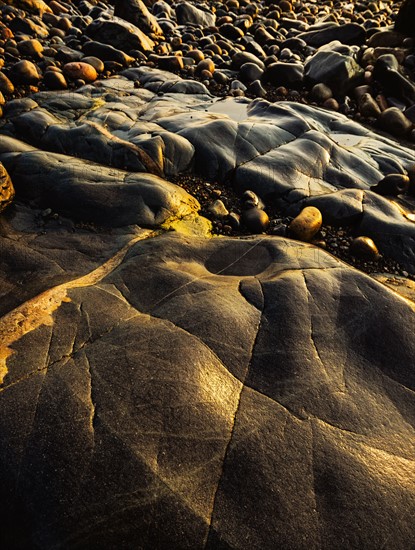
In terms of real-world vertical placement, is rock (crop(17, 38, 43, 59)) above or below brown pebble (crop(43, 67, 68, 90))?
above

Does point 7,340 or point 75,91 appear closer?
point 7,340

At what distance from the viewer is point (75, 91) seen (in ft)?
21.5

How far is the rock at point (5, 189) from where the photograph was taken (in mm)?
3801

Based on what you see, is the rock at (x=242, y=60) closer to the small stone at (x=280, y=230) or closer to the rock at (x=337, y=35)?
the rock at (x=337, y=35)

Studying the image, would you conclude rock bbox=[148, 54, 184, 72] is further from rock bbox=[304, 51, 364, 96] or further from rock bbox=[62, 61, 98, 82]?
rock bbox=[304, 51, 364, 96]

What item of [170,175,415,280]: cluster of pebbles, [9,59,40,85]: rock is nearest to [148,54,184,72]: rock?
[9,59,40,85]: rock

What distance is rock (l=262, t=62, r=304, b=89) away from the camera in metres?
8.47

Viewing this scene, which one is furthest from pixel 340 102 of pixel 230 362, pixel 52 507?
pixel 52 507

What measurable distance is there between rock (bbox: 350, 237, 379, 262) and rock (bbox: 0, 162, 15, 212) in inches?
150

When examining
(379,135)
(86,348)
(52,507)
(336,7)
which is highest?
(336,7)

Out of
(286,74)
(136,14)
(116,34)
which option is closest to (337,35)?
(286,74)

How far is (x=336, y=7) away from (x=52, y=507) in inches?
786

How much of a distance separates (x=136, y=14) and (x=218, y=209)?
8.00m

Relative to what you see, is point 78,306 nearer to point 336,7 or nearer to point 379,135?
point 379,135
